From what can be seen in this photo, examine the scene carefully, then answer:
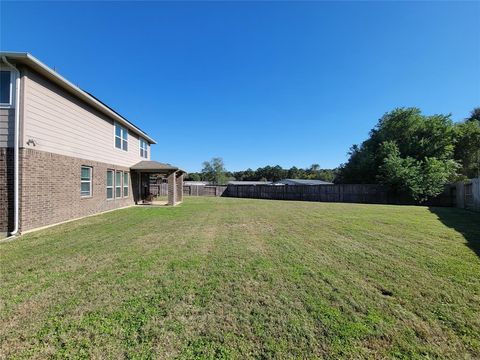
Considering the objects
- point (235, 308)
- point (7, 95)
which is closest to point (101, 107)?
point (7, 95)

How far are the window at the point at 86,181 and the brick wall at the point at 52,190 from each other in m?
0.18

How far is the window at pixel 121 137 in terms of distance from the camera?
13148mm

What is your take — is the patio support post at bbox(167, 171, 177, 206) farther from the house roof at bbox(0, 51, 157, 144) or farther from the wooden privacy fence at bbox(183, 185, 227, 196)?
the wooden privacy fence at bbox(183, 185, 227, 196)

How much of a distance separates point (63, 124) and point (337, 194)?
23.1 m

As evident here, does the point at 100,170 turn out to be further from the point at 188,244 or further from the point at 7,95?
the point at 188,244

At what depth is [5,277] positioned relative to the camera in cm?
375

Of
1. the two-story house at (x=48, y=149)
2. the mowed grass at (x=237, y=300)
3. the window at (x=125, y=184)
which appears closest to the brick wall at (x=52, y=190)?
the two-story house at (x=48, y=149)

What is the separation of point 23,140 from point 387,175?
24.6m

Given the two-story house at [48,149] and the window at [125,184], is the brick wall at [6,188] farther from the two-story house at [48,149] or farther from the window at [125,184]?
the window at [125,184]

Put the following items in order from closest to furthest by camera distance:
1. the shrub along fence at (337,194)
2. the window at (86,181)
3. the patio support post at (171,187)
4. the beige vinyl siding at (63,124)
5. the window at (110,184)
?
the beige vinyl siding at (63,124) < the window at (86,181) < the window at (110,184) < the patio support post at (171,187) < the shrub along fence at (337,194)

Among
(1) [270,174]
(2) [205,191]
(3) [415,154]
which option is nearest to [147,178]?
(2) [205,191]

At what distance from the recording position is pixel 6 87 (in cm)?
663

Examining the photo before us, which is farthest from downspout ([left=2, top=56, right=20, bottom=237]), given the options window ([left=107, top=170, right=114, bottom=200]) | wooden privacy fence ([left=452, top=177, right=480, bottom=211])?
wooden privacy fence ([left=452, top=177, right=480, bottom=211])

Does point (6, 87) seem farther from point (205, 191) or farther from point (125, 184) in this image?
point (205, 191)
